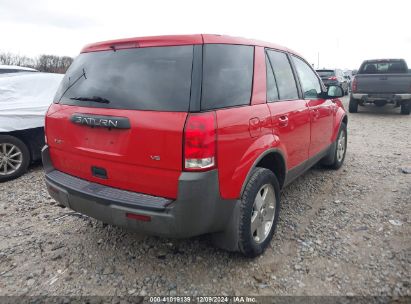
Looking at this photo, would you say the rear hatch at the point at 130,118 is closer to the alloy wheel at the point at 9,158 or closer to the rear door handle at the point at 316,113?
the rear door handle at the point at 316,113

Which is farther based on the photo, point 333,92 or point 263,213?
point 333,92

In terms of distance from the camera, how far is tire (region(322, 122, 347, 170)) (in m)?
4.82

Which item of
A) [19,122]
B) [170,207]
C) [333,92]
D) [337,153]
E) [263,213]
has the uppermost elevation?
[333,92]

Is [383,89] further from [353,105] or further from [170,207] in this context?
[170,207]

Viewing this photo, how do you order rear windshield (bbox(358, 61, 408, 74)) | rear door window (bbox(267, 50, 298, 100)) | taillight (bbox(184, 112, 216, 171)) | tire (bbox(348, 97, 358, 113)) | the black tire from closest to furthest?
1. taillight (bbox(184, 112, 216, 171))
2. rear door window (bbox(267, 50, 298, 100))
3. the black tire
4. tire (bbox(348, 97, 358, 113))
5. rear windshield (bbox(358, 61, 408, 74))

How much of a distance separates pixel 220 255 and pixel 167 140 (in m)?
1.30

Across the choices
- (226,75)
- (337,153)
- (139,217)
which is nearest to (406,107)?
(337,153)

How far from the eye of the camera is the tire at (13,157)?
15.3 ft

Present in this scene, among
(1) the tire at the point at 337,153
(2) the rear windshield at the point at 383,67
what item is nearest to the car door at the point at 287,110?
(1) the tire at the point at 337,153

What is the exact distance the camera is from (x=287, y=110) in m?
3.12

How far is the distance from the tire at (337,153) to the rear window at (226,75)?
2656 millimetres

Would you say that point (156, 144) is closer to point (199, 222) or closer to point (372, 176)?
point (199, 222)

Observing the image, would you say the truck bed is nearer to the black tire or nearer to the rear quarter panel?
the black tire

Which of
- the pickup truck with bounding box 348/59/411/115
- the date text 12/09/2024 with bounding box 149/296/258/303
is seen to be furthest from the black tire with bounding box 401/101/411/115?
the date text 12/09/2024 with bounding box 149/296/258/303
